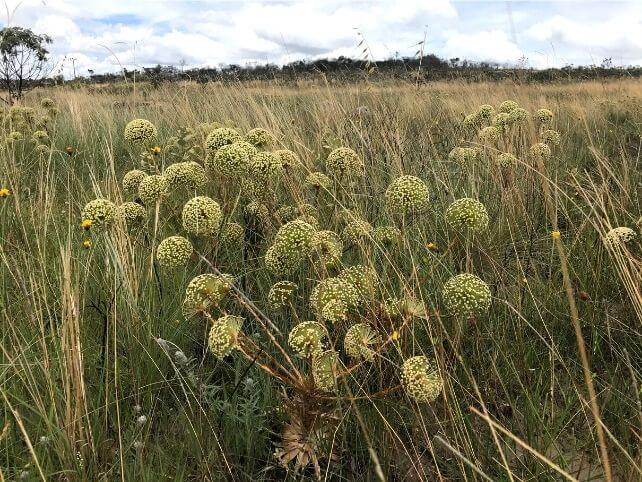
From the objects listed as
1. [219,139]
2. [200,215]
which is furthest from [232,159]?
[219,139]

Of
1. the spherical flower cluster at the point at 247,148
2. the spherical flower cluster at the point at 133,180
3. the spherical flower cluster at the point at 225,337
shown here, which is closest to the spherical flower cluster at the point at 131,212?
the spherical flower cluster at the point at 133,180

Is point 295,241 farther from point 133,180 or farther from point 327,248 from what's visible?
point 133,180

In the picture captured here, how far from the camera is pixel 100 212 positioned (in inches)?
88.8

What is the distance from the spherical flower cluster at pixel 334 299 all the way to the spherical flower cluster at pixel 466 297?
1.08 feet

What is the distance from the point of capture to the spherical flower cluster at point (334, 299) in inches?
64.6

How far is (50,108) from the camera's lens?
585 cm

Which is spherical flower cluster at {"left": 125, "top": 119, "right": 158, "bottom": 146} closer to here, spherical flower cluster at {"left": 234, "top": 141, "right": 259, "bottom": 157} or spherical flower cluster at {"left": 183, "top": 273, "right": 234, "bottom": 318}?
spherical flower cluster at {"left": 234, "top": 141, "right": 259, "bottom": 157}

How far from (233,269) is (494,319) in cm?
143

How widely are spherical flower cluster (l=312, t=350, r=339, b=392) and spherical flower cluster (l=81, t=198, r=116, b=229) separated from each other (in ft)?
4.27

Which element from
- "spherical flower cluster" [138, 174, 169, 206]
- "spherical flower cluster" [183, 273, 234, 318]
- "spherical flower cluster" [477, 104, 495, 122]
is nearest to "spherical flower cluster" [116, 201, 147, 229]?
"spherical flower cluster" [138, 174, 169, 206]

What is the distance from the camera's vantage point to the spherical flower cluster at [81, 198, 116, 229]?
2.25 meters

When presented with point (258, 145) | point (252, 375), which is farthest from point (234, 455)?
point (258, 145)

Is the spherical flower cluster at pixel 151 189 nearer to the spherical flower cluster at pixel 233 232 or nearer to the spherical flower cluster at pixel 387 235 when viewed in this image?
the spherical flower cluster at pixel 233 232

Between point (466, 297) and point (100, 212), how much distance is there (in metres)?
1.65
